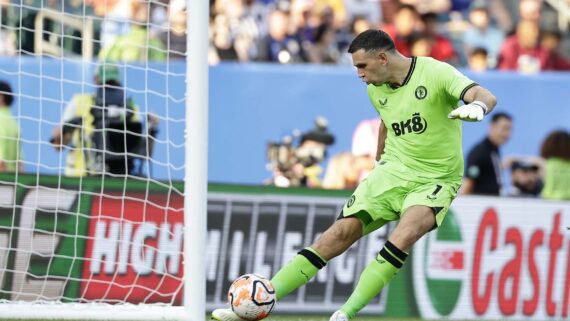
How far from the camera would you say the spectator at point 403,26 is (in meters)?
16.6

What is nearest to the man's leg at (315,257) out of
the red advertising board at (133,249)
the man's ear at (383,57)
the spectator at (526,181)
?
the man's ear at (383,57)

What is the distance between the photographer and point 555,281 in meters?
12.5

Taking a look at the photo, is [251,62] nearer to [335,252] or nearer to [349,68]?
[349,68]

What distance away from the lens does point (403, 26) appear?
16812 mm

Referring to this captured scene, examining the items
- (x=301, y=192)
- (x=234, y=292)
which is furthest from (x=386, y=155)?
(x=301, y=192)

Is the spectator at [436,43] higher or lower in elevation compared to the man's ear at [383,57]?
higher

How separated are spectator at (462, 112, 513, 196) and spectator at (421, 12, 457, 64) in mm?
2464

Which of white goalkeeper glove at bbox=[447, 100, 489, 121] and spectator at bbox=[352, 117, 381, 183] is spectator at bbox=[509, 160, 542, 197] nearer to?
spectator at bbox=[352, 117, 381, 183]

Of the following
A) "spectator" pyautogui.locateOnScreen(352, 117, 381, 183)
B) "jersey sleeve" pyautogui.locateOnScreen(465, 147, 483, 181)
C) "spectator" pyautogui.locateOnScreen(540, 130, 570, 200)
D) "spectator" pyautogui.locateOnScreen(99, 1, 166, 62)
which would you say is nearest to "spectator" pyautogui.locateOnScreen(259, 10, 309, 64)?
"spectator" pyautogui.locateOnScreen(99, 1, 166, 62)

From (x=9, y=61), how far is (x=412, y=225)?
784 cm

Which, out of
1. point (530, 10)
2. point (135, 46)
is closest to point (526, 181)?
point (530, 10)

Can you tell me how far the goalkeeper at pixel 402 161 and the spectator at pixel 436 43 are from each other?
818 cm

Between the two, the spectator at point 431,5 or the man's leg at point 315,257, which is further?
the spectator at point 431,5

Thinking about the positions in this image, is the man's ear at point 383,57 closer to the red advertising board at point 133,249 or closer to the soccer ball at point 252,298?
the soccer ball at point 252,298
